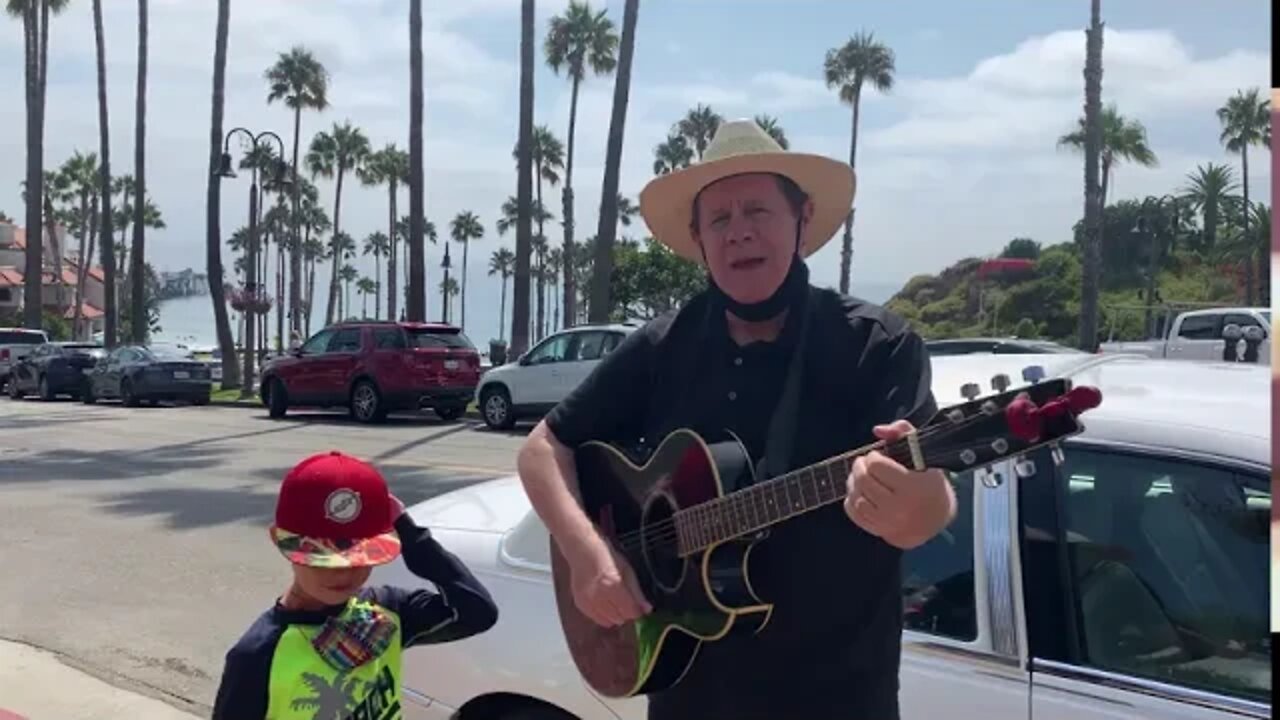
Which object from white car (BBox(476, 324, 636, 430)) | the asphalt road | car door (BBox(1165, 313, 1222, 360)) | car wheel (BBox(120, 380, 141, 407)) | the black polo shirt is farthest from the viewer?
car wheel (BBox(120, 380, 141, 407))

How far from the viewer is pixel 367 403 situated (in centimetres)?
2039

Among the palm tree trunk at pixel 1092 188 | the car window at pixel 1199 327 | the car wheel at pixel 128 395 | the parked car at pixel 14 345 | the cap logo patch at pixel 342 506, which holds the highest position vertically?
the palm tree trunk at pixel 1092 188

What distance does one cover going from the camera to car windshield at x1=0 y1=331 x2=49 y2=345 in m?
33.9

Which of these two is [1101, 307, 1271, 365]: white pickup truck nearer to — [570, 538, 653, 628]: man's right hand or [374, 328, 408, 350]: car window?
[374, 328, 408, 350]: car window

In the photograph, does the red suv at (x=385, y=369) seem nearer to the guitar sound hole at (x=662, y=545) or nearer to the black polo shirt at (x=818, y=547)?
the guitar sound hole at (x=662, y=545)

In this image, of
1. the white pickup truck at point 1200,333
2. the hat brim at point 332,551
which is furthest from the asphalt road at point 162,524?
the white pickup truck at point 1200,333

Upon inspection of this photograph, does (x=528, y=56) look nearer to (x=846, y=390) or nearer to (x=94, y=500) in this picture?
(x=94, y=500)

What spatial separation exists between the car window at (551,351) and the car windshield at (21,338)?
20.8 meters

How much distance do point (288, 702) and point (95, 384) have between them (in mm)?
27762

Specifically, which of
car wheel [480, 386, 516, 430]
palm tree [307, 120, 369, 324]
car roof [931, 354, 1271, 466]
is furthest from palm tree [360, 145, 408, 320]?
car roof [931, 354, 1271, 466]

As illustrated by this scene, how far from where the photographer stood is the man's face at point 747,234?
7.61 ft

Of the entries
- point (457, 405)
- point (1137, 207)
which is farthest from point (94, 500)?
point (1137, 207)

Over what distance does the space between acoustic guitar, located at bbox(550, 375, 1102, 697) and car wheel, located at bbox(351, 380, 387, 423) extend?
17943 mm

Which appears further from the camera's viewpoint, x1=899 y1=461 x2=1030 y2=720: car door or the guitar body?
x1=899 y1=461 x2=1030 y2=720: car door
